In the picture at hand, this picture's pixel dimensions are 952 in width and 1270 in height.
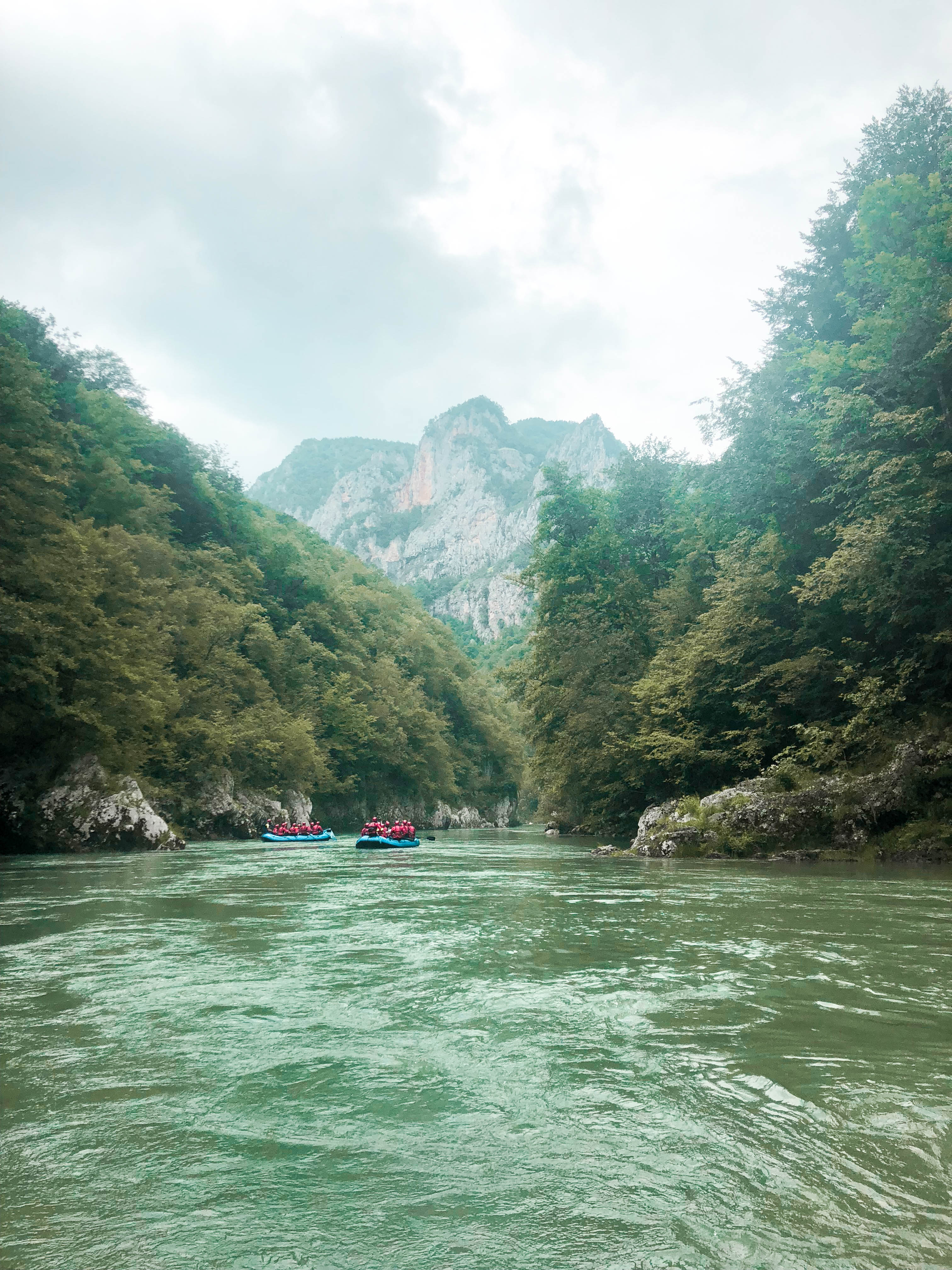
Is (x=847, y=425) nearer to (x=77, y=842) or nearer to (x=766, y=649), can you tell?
(x=766, y=649)

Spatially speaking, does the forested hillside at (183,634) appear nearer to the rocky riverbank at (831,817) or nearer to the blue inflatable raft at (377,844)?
the blue inflatable raft at (377,844)

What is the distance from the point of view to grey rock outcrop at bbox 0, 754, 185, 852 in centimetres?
2542

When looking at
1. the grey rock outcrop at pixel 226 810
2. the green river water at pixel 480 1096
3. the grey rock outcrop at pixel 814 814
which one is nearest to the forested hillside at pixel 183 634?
the grey rock outcrop at pixel 226 810

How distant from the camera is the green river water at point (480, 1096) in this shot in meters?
3.22

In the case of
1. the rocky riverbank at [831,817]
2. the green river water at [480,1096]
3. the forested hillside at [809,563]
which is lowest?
the green river water at [480,1096]

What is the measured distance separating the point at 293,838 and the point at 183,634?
13.3 meters

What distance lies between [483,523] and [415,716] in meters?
127

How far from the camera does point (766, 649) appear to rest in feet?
80.4

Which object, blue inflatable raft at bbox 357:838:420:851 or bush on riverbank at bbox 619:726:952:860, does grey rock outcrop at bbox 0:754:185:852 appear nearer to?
blue inflatable raft at bbox 357:838:420:851

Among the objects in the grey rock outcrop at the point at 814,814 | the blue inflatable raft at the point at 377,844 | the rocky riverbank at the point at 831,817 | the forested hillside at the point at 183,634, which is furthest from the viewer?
the blue inflatable raft at the point at 377,844

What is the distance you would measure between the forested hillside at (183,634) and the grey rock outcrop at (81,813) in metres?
0.77

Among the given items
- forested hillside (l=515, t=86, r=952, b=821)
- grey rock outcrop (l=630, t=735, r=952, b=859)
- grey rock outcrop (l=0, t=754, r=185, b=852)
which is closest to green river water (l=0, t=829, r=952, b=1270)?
grey rock outcrop (l=630, t=735, r=952, b=859)

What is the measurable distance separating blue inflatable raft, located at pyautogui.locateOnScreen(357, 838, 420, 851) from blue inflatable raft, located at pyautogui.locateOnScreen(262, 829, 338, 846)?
18.2ft

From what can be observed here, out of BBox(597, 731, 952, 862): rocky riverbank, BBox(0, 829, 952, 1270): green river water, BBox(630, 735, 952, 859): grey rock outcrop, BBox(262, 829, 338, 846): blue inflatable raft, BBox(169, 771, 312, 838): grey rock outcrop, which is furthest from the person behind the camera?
BBox(169, 771, 312, 838): grey rock outcrop
